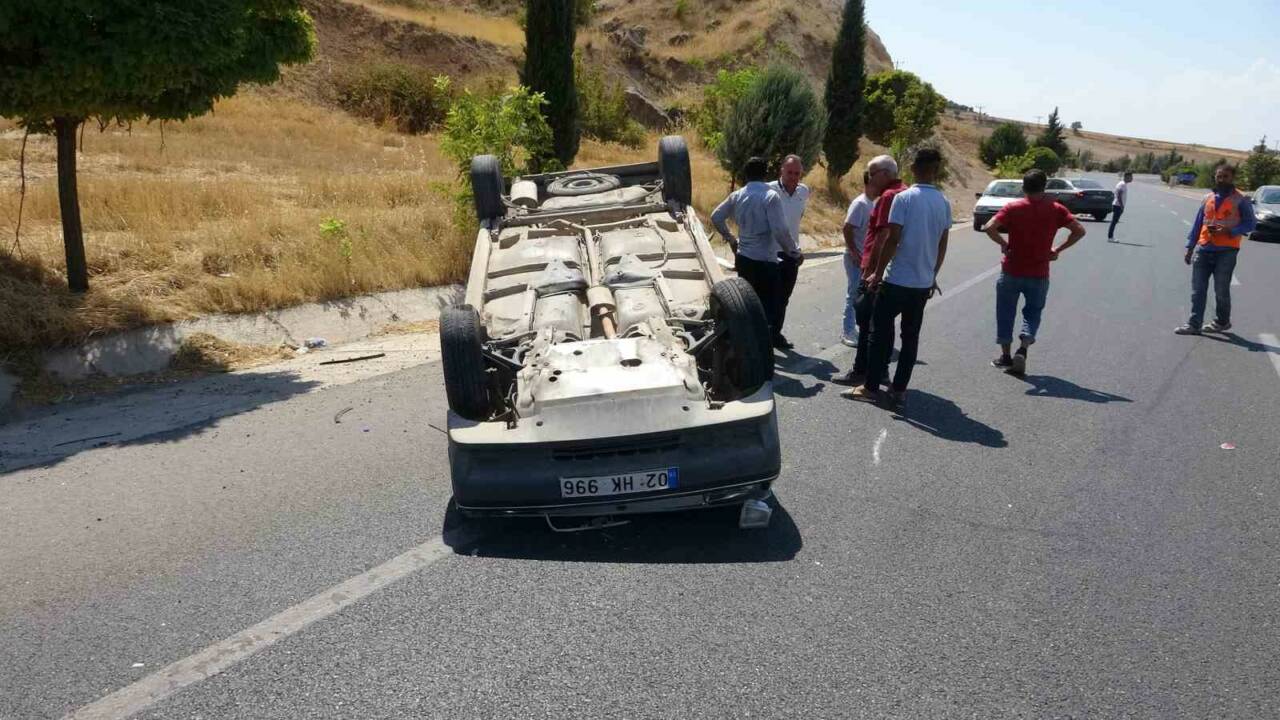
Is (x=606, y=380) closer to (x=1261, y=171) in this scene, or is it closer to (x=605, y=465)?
(x=605, y=465)

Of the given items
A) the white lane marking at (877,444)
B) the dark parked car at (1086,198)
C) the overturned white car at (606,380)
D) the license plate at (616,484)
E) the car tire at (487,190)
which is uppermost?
the car tire at (487,190)

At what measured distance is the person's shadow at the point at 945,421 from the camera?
21.4 ft

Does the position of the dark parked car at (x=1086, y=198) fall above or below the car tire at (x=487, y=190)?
below

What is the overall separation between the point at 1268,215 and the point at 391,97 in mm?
27064

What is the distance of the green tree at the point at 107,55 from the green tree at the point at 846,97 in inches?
1015

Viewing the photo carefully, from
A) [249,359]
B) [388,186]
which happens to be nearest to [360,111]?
[388,186]

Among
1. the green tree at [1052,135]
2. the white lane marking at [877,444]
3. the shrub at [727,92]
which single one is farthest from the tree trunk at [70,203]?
the green tree at [1052,135]

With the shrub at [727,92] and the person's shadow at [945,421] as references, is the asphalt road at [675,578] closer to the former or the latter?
the person's shadow at [945,421]

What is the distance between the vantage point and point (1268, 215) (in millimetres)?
24469

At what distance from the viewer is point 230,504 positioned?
532 centimetres

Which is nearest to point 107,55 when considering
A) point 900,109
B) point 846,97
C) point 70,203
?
point 70,203

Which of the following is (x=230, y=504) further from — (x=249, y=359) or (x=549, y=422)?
(x=249, y=359)

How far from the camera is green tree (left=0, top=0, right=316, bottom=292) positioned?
24.8 ft

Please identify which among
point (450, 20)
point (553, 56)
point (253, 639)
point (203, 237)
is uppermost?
point (450, 20)
